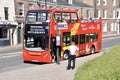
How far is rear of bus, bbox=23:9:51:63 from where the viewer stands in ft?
81.8

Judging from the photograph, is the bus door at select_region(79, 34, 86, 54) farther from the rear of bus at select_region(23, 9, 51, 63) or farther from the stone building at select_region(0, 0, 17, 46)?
the stone building at select_region(0, 0, 17, 46)

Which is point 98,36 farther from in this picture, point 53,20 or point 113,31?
point 113,31

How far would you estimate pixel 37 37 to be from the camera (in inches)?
A: 990

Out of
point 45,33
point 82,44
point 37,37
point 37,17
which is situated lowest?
point 82,44

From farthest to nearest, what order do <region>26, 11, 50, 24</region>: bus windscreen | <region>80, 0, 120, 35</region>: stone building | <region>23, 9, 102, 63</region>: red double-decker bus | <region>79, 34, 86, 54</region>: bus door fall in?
<region>80, 0, 120, 35</region>: stone building < <region>79, 34, 86, 54</region>: bus door < <region>26, 11, 50, 24</region>: bus windscreen < <region>23, 9, 102, 63</region>: red double-decker bus

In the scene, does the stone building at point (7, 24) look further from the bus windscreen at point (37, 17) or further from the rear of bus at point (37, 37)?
the rear of bus at point (37, 37)

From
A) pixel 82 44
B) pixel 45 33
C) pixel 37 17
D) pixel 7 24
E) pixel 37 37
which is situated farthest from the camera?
pixel 7 24

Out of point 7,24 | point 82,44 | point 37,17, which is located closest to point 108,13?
point 7,24

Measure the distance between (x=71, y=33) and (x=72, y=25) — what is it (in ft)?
2.25

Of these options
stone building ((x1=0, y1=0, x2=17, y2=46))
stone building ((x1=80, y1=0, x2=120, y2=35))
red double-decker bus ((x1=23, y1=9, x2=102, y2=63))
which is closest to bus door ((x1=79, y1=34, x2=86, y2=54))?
red double-decker bus ((x1=23, y1=9, x2=102, y2=63))

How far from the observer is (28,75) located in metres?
19.1

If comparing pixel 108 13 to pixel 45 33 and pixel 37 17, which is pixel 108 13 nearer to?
pixel 37 17

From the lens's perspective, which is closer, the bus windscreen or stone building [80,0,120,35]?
the bus windscreen

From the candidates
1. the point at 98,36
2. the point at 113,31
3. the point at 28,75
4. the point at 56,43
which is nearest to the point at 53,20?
the point at 56,43
